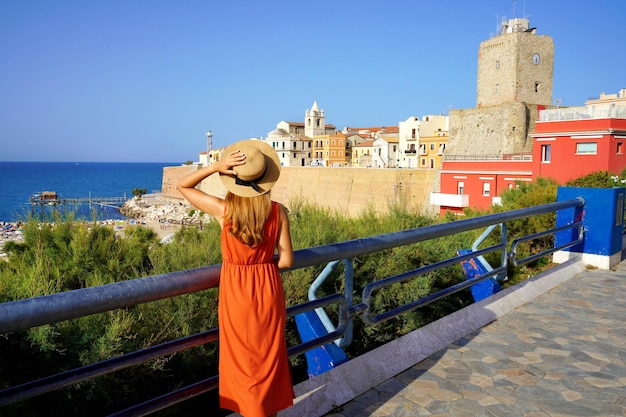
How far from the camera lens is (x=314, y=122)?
289 ft

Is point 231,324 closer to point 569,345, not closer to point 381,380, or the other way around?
point 381,380

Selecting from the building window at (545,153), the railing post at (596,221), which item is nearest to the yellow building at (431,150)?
the building window at (545,153)

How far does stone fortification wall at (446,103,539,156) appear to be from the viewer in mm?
47281

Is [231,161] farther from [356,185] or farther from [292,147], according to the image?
[292,147]

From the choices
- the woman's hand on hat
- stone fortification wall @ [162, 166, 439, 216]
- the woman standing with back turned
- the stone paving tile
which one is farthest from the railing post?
stone fortification wall @ [162, 166, 439, 216]

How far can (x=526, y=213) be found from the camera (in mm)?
5035

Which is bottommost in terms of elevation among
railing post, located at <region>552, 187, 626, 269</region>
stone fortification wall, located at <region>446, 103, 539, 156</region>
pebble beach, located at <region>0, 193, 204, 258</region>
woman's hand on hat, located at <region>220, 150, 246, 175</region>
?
pebble beach, located at <region>0, 193, 204, 258</region>

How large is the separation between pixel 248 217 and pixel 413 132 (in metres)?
68.4

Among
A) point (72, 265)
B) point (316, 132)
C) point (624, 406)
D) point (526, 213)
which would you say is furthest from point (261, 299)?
point (316, 132)

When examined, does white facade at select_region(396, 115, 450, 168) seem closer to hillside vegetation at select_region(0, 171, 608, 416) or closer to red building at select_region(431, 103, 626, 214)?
red building at select_region(431, 103, 626, 214)

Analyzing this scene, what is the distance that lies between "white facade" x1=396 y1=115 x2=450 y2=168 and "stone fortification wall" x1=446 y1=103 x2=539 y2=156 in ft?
43.0

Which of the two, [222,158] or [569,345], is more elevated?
[222,158]

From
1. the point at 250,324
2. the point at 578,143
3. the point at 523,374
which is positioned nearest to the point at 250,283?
the point at 250,324

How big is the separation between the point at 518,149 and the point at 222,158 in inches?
1915
